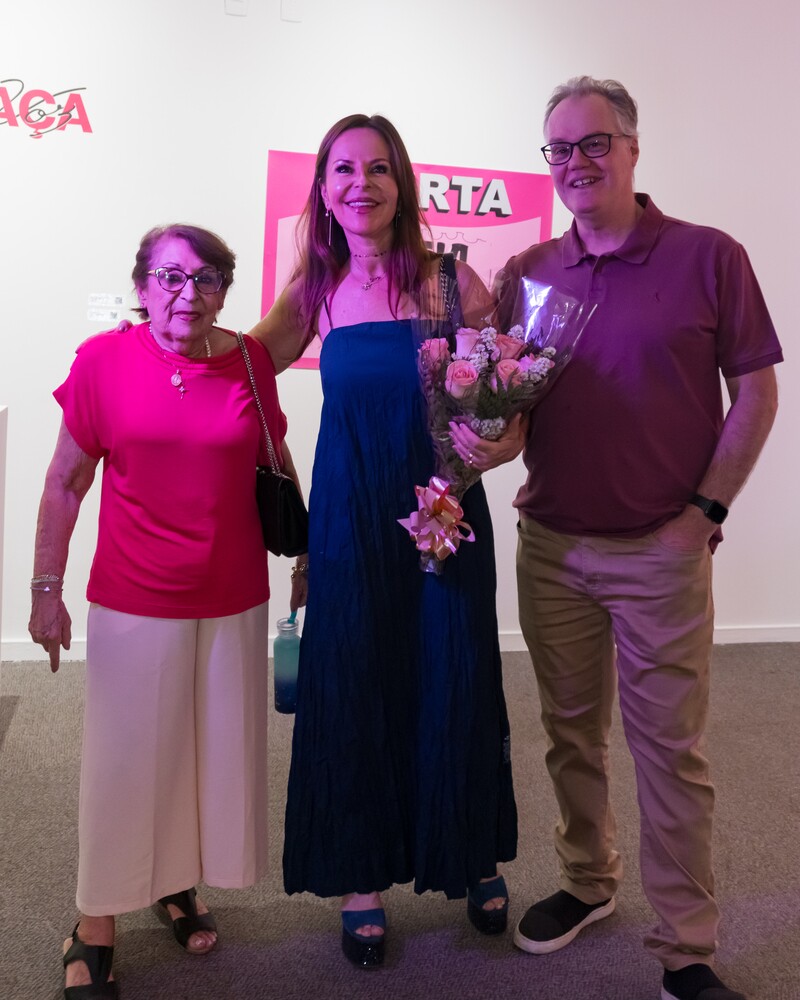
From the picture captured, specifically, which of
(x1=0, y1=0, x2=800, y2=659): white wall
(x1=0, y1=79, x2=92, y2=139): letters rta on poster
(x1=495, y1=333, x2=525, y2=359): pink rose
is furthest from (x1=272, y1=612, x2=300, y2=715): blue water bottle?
(x1=0, y1=79, x2=92, y2=139): letters rta on poster

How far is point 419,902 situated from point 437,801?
0.50 metres

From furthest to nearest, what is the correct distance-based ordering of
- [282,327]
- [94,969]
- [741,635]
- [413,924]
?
[741,635] < [413,924] < [282,327] < [94,969]

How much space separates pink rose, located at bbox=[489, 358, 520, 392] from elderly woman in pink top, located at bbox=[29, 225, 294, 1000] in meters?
0.51

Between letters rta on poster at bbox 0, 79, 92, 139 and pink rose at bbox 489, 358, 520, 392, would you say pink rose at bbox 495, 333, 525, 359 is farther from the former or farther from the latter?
letters rta on poster at bbox 0, 79, 92, 139

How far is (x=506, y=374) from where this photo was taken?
1.64 meters

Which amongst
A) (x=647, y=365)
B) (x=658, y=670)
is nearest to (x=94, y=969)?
(x=658, y=670)

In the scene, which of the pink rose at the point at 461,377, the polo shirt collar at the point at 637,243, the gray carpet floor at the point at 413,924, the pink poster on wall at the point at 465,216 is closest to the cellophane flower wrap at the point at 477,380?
the pink rose at the point at 461,377

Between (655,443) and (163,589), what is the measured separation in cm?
105

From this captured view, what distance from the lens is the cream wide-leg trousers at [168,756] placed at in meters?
1.75

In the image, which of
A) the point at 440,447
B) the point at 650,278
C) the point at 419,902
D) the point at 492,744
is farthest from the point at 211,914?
the point at 650,278

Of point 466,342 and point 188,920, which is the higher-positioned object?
point 466,342

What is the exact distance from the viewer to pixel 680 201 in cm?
429

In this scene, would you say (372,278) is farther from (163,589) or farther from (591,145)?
(163,589)

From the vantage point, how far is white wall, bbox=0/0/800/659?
3.68m
